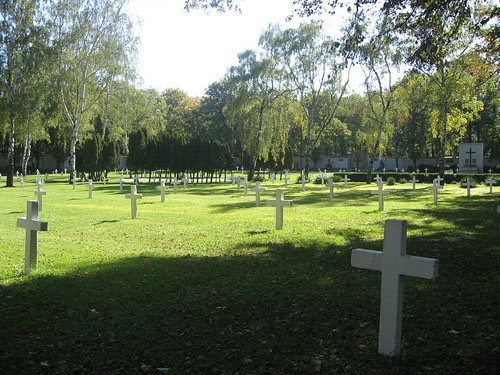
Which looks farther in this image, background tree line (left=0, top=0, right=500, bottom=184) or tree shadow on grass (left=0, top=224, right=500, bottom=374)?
background tree line (left=0, top=0, right=500, bottom=184)

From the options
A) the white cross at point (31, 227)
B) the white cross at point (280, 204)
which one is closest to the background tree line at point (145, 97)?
the white cross at point (280, 204)

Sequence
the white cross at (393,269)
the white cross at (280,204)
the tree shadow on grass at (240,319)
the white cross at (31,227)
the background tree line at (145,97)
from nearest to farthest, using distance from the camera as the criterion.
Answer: the white cross at (393,269), the tree shadow on grass at (240,319), the white cross at (31,227), the white cross at (280,204), the background tree line at (145,97)

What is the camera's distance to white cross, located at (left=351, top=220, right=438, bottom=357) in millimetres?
3473

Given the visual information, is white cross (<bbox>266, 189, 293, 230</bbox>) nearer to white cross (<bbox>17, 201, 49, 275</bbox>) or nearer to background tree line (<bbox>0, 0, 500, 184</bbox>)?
white cross (<bbox>17, 201, 49, 275</bbox>)

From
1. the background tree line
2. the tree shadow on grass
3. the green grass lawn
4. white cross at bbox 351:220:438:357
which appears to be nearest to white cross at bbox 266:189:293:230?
the green grass lawn

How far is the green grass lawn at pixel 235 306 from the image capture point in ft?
12.5

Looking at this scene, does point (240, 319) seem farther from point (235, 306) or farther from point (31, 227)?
point (31, 227)

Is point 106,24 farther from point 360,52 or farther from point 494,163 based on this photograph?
point 494,163

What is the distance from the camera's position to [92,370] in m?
3.71

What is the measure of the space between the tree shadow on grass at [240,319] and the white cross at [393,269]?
21cm

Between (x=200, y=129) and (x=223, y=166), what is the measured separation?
29663mm

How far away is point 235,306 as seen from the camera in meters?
5.23

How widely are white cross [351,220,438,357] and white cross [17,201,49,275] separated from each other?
4581 mm

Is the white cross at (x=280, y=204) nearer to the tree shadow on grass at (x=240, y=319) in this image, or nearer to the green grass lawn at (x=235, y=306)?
the green grass lawn at (x=235, y=306)
